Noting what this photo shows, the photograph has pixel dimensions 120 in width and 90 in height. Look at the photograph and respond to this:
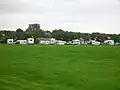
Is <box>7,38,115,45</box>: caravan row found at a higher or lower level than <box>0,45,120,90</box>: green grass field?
higher

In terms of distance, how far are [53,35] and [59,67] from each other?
1.99 feet

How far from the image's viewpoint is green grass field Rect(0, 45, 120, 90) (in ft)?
11.4

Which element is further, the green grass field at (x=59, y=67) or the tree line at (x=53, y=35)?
the tree line at (x=53, y=35)

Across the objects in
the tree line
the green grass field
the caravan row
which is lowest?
the green grass field

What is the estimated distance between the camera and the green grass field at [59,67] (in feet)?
11.4

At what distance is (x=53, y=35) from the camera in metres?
4.27

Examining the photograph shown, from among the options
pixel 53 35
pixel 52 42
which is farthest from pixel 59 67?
pixel 53 35

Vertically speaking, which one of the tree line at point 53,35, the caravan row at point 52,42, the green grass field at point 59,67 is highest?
the tree line at point 53,35

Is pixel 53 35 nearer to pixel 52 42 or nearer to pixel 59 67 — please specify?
pixel 52 42

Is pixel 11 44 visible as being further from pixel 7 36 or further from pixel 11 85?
pixel 11 85

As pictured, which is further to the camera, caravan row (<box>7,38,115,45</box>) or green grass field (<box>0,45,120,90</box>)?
caravan row (<box>7,38,115,45</box>)

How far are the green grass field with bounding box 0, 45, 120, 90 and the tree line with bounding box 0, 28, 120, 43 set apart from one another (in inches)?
5.5

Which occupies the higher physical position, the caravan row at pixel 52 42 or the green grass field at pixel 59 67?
the caravan row at pixel 52 42

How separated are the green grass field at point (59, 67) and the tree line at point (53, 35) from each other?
140 millimetres
